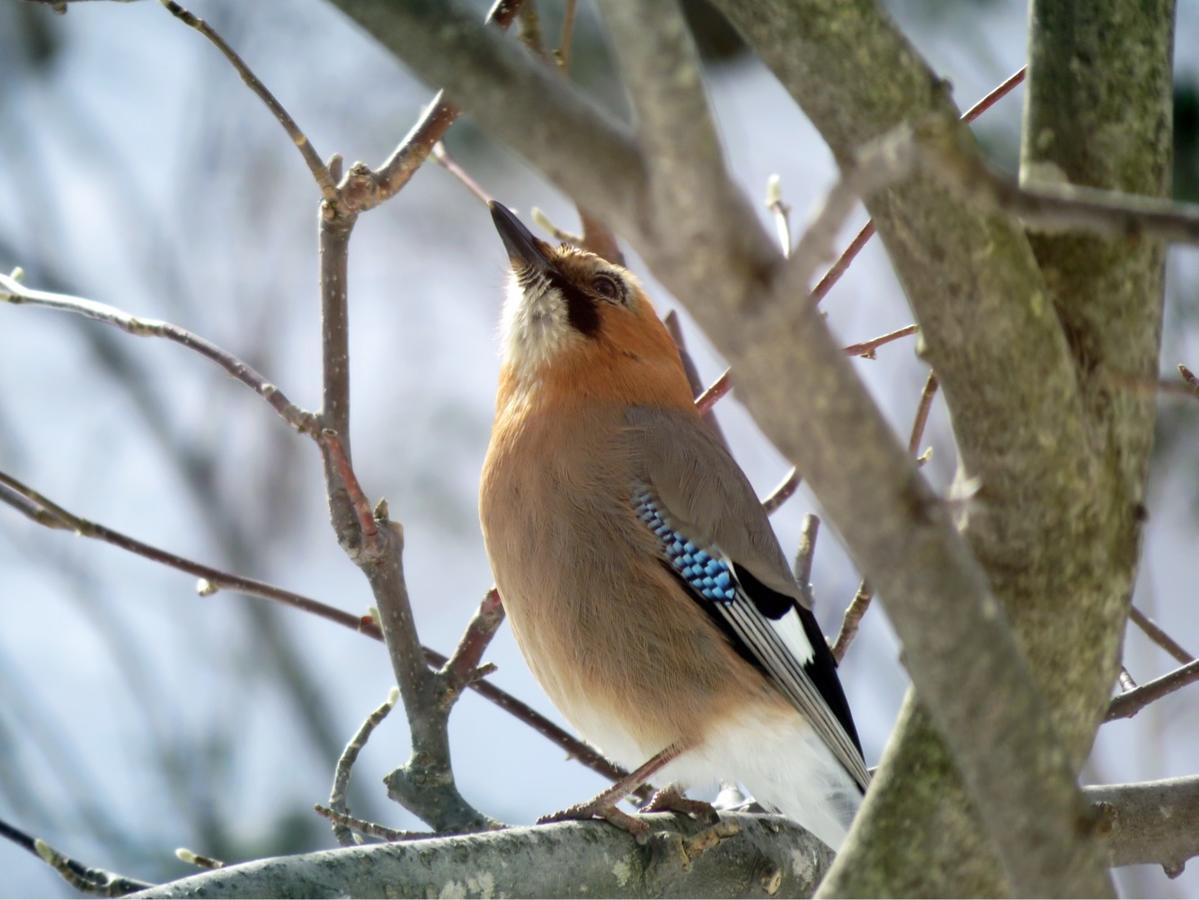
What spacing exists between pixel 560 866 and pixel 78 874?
0.72m

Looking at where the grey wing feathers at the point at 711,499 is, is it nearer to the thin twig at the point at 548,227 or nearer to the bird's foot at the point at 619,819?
the thin twig at the point at 548,227

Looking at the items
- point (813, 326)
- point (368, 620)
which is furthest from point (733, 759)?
point (813, 326)

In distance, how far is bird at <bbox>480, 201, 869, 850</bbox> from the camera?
119 inches

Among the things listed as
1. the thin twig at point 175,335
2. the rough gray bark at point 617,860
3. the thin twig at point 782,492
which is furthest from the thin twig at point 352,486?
the thin twig at point 782,492

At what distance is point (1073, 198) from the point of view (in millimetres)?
1105

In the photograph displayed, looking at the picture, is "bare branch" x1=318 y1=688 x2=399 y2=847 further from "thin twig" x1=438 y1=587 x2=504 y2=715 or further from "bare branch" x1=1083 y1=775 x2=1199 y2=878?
"bare branch" x1=1083 y1=775 x2=1199 y2=878

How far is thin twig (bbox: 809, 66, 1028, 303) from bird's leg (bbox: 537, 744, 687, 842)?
94 centimetres

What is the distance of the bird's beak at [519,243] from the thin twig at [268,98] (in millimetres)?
1232

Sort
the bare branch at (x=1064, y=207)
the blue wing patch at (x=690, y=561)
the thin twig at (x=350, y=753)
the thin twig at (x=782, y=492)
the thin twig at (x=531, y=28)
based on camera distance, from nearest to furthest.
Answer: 1. the bare branch at (x=1064, y=207)
2. the thin twig at (x=350, y=753)
3. the thin twig at (x=531, y=28)
4. the thin twig at (x=782, y=492)
5. the blue wing patch at (x=690, y=561)

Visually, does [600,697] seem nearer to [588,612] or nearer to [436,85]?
[588,612]

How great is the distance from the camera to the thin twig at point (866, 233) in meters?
2.47

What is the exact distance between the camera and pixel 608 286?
146 inches

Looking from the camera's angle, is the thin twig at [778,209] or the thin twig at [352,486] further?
the thin twig at [778,209]

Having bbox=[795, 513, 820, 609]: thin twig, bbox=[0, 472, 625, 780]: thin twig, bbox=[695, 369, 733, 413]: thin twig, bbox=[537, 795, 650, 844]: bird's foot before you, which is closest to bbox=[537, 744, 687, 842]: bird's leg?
bbox=[537, 795, 650, 844]: bird's foot
